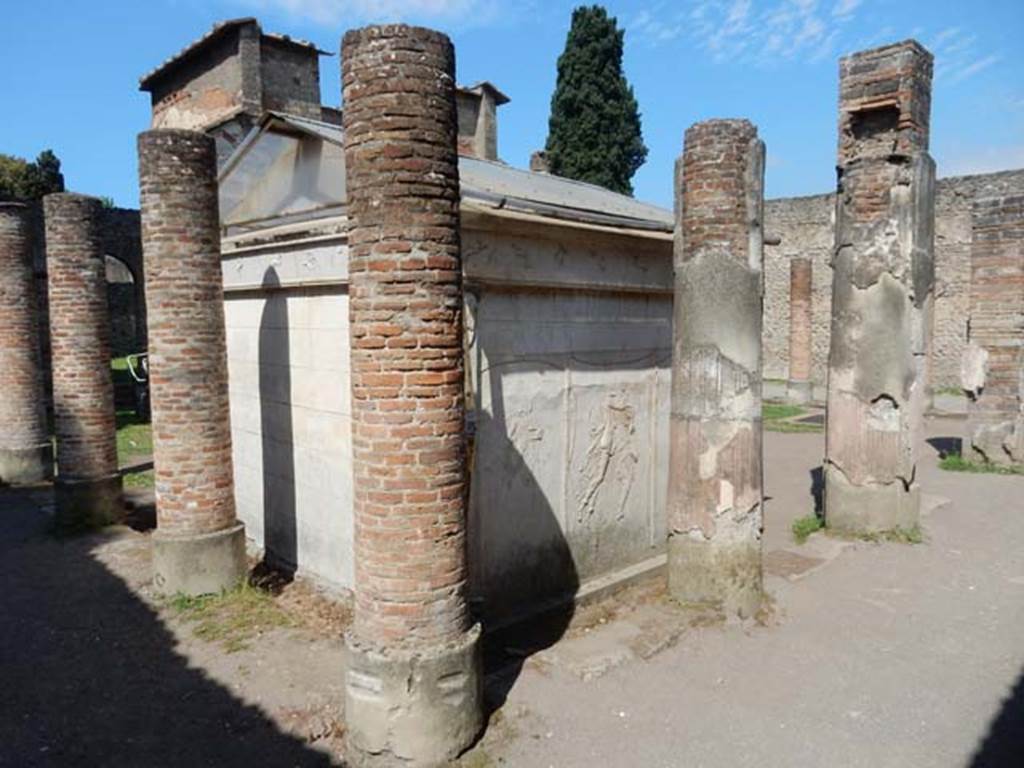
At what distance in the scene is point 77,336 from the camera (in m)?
9.05

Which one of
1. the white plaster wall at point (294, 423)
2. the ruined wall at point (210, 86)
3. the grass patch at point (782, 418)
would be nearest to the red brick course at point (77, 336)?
the white plaster wall at point (294, 423)

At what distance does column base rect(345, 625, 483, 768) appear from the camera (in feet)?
13.8

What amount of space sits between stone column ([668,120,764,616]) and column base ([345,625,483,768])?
8.94 ft

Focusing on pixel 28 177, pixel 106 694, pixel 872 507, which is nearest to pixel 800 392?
pixel 872 507

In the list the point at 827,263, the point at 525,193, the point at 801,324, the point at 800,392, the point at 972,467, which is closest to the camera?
the point at 525,193

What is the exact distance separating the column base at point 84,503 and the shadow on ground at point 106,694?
1502mm

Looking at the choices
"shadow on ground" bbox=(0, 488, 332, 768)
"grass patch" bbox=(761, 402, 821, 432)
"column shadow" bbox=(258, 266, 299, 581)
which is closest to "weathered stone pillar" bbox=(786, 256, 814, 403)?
"grass patch" bbox=(761, 402, 821, 432)

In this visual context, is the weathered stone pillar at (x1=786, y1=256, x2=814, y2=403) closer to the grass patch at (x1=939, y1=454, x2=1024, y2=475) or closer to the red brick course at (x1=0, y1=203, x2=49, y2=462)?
the grass patch at (x1=939, y1=454, x2=1024, y2=475)

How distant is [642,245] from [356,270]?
3600 millimetres

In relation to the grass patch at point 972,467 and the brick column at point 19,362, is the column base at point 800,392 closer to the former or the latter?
the grass patch at point 972,467

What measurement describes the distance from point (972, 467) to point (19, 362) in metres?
15.7

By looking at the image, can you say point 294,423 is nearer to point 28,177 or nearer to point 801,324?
point 801,324

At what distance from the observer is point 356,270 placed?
4.24 m

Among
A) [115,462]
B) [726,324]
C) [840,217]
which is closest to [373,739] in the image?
[726,324]
